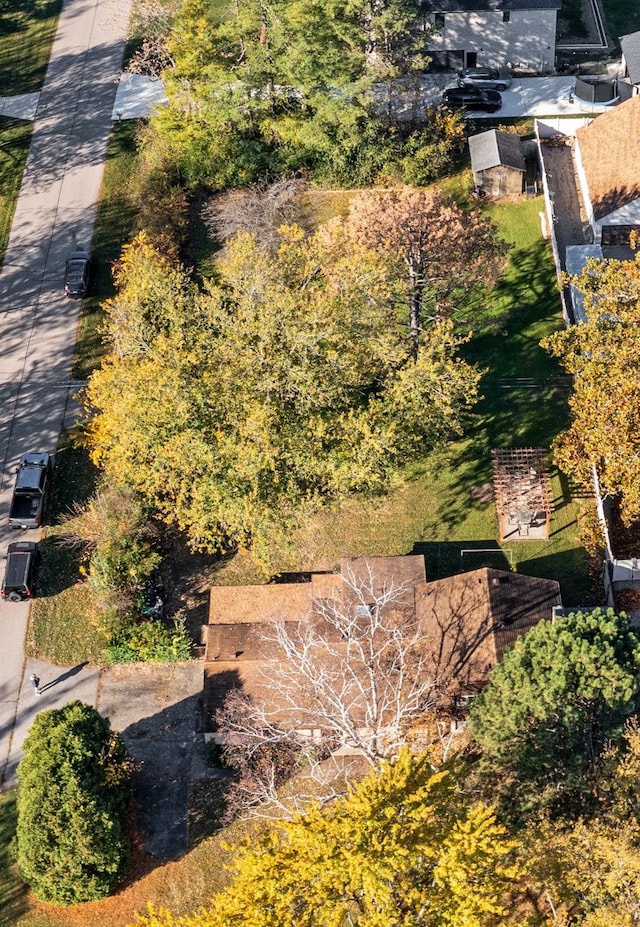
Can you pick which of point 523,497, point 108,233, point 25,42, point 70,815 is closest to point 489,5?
point 108,233

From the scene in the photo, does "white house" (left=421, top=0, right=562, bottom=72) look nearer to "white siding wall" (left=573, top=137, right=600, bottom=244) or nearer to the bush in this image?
"white siding wall" (left=573, top=137, right=600, bottom=244)

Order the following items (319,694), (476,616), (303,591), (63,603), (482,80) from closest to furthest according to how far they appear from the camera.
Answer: (319,694) < (476,616) < (303,591) < (63,603) < (482,80)

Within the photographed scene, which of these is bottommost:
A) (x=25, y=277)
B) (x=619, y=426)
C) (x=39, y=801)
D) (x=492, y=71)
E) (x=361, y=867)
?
(x=39, y=801)

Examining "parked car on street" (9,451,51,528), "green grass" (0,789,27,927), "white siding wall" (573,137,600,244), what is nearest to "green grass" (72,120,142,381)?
"parked car on street" (9,451,51,528)

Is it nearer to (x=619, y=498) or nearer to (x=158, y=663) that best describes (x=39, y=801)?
(x=158, y=663)

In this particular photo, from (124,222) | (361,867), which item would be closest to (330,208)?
(124,222)

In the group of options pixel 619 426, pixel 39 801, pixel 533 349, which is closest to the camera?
pixel 39 801

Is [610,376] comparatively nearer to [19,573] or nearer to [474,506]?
[474,506]

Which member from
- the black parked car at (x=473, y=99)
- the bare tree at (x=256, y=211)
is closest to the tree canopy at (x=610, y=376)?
the bare tree at (x=256, y=211)
